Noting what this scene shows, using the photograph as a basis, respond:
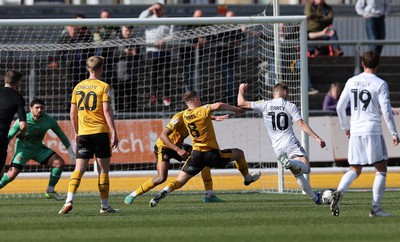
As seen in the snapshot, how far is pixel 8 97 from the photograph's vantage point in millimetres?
15539

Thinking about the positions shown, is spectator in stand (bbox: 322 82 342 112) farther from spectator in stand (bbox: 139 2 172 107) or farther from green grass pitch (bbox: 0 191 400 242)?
green grass pitch (bbox: 0 191 400 242)

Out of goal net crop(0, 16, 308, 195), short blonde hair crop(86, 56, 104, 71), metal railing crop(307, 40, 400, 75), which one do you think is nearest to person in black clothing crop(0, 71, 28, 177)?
short blonde hair crop(86, 56, 104, 71)

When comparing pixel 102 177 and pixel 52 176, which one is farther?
pixel 52 176

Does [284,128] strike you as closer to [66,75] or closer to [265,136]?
[265,136]

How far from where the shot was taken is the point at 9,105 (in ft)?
51.0

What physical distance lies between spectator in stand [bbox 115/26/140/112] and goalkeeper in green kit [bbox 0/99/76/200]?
3.49m

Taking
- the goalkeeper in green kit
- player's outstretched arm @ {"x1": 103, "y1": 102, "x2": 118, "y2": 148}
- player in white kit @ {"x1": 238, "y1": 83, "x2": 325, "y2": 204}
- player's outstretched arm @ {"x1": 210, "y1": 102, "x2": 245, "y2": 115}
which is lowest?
the goalkeeper in green kit

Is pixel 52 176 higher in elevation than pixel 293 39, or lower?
lower

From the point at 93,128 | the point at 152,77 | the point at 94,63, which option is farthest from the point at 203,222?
the point at 152,77

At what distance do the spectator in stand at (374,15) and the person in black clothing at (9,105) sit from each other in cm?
1252

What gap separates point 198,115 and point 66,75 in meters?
7.35

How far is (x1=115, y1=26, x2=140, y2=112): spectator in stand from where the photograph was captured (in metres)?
23.0

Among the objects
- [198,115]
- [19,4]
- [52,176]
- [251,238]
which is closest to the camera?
[251,238]

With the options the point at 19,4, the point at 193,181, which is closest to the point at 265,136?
the point at 193,181
